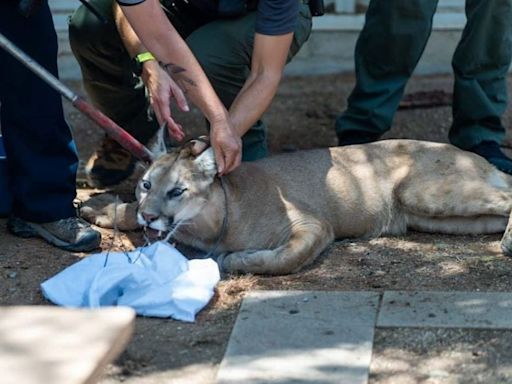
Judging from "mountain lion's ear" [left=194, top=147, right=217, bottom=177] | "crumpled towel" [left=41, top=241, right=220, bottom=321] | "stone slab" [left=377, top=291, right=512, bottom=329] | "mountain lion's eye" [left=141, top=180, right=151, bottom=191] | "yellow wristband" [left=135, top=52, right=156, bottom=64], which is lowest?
"stone slab" [left=377, top=291, right=512, bottom=329]

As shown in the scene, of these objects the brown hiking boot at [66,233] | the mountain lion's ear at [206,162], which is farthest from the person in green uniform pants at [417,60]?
the brown hiking boot at [66,233]

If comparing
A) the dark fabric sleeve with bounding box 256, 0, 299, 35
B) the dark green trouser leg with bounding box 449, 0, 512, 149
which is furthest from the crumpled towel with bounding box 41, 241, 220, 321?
the dark green trouser leg with bounding box 449, 0, 512, 149

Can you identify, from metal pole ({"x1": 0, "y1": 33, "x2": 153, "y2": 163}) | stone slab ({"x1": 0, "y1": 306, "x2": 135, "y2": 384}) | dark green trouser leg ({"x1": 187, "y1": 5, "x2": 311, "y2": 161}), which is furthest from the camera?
dark green trouser leg ({"x1": 187, "y1": 5, "x2": 311, "y2": 161})

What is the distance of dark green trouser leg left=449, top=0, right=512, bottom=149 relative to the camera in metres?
6.62

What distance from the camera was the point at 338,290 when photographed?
5.17 m

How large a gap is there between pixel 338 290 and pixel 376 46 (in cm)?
196

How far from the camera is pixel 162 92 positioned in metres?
5.40

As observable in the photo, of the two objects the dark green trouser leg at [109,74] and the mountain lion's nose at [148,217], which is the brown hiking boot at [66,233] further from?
the dark green trouser leg at [109,74]

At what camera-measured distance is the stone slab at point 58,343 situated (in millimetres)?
3494

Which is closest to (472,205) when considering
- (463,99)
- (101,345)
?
(463,99)

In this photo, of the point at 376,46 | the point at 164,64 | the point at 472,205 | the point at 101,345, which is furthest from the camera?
the point at 376,46

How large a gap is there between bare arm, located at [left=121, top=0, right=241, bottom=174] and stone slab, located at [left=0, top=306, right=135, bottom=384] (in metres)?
1.57

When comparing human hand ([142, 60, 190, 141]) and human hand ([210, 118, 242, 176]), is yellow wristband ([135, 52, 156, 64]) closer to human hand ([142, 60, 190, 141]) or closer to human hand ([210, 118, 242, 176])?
human hand ([142, 60, 190, 141])

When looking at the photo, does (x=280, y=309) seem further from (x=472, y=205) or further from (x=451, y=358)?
(x=472, y=205)
